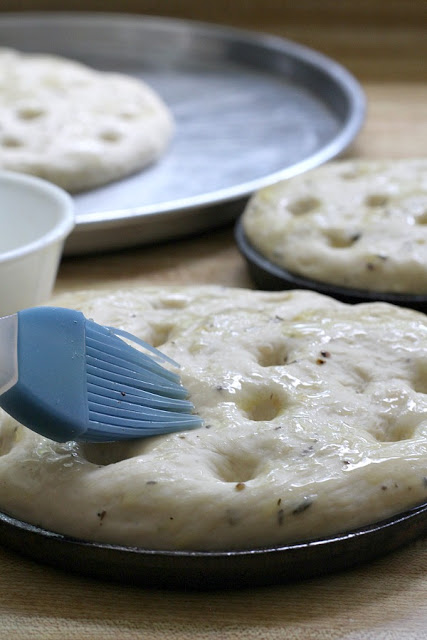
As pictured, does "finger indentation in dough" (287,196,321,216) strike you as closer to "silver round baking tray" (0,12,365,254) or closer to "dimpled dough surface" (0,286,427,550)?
"silver round baking tray" (0,12,365,254)

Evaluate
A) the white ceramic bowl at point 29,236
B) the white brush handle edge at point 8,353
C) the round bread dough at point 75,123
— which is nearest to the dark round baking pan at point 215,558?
the white brush handle edge at point 8,353

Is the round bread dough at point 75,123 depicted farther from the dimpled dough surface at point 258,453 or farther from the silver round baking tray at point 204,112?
the dimpled dough surface at point 258,453

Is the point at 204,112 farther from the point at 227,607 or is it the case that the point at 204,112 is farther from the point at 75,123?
the point at 227,607

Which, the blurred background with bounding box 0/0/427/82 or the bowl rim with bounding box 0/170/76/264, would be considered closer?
the bowl rim with bounding box 0/170/76/264

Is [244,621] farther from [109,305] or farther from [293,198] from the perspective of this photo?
[293,198]

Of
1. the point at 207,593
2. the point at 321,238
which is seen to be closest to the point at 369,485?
the point at 207,593

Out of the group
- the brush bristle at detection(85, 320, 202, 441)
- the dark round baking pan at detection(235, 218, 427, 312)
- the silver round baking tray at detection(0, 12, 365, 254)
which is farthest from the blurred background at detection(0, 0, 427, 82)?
the brush bristle at detection(85, 320, 202, 441)

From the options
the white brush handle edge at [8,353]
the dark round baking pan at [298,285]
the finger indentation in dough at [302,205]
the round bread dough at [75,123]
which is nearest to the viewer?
the white brush handle edge at [8,353]

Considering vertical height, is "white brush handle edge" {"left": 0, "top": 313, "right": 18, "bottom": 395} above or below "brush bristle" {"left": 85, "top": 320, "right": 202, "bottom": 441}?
above
